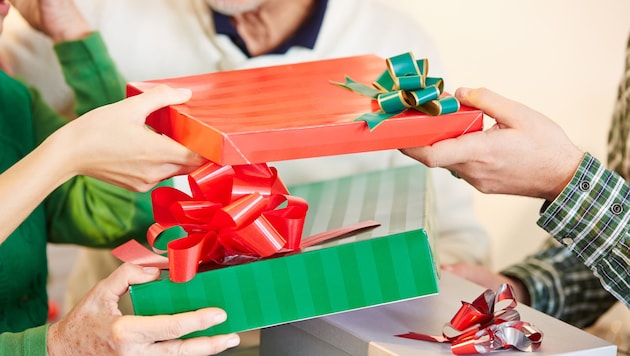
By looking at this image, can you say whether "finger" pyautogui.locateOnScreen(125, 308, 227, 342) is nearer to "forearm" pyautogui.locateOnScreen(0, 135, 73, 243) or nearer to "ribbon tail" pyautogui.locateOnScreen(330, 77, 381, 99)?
"forearm" pyautogui.locateOnScreen(0, 135, 73, 243)

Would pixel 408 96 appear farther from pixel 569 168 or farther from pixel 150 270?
pixel 150 270

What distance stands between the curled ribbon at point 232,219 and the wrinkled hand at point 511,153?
0.46ft

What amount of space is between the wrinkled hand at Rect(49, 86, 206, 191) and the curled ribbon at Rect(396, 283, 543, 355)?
0.93ft

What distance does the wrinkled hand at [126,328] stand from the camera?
716 millimetres

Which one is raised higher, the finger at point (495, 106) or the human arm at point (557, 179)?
the finger at point (495, 106)

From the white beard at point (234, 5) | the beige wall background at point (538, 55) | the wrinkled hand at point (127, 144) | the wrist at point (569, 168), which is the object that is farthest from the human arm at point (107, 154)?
the beige wall background at point (538, 55)

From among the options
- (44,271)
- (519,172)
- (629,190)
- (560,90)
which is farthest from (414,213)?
(560,90)

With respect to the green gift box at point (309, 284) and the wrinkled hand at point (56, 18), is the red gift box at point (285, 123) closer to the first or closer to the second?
the green gift box at point (309, 284)

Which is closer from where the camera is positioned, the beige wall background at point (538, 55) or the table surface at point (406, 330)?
the table surface at point (406, 330)

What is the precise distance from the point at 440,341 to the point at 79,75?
0.72m

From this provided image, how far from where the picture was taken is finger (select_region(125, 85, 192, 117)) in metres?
0.75

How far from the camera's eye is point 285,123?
0.71 metres

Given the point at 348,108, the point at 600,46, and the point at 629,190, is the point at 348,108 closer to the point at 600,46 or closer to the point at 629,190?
the point at 629,190

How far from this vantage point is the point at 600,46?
4.86ft
